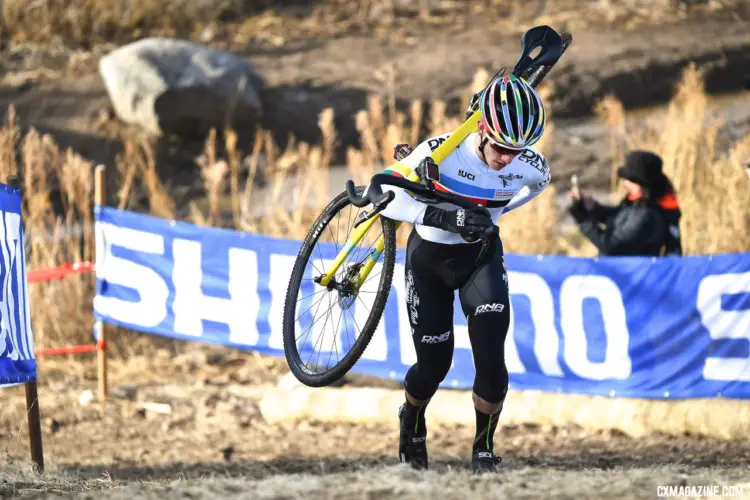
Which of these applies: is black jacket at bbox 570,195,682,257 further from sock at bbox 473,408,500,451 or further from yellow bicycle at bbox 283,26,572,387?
sock at bbox 473,408,500,451

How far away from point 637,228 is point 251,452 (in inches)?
131

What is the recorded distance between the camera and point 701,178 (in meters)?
11.2

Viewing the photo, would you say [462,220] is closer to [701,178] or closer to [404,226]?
[404,226]

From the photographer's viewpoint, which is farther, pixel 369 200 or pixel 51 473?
pixel 51 473

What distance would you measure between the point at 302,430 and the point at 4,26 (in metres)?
10.5

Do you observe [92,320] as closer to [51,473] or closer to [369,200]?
[51,473]

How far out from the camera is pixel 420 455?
6.75 meters

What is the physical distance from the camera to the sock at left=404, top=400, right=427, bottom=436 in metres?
6.64

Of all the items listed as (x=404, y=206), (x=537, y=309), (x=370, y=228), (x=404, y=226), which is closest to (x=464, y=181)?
(x=404, y=206)

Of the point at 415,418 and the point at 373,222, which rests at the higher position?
the point at 373,222

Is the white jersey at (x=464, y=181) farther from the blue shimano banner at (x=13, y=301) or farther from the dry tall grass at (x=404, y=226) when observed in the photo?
the dry tall grass at (x=404, y=226)

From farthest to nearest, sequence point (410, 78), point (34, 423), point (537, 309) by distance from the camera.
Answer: point (410, 78) → point (537, 309) → point (34, 423)

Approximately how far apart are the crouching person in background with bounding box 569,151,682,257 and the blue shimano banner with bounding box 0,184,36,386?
12.7 ft

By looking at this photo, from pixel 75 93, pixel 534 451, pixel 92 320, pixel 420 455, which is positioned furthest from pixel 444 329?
pixel 75 93
